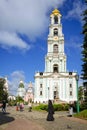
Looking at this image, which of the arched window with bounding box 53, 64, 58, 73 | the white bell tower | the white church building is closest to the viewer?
the white church building

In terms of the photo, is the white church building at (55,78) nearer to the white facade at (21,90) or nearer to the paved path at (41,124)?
the white facade at (21,90)

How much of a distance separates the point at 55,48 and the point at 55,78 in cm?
1002

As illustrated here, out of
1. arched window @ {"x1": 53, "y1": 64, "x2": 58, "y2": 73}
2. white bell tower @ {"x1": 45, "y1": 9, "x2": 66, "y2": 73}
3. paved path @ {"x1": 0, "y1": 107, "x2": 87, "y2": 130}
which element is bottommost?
paved path @ {"x1": 0, "y1": 107, "x2": 87, "y2": 130}

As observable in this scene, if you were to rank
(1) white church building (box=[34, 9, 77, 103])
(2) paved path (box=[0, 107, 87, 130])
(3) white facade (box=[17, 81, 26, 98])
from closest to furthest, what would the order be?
1. (2) paved path (box=[0, 107, 87, 130])
2. (1) white church building (box=[34, 9, 77, 103])
3. (3) white facade (box=[17, 81, 26, 98])

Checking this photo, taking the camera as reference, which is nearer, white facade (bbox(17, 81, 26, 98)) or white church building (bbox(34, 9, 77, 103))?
white church building (bbox(34, 9, 77, 103))

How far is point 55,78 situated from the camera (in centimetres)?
7744

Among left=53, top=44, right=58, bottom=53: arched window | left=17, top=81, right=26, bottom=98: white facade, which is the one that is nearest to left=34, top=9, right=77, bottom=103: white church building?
left=53, top=44, right=58, bottom=53: arched window

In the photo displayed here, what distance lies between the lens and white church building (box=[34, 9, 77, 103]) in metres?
75.7

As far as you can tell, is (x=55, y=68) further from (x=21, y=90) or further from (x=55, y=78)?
(x=21, y=90)

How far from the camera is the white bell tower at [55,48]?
255ft

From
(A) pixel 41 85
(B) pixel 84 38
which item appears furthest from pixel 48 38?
(B) pixel 84 38

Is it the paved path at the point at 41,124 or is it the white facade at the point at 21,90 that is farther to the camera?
the white facade at the point at 21,90

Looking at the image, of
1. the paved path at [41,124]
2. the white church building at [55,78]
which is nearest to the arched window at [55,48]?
the white church building at [55,78]

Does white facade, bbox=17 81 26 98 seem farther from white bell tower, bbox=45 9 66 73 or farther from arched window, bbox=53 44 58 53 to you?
arched window, bbox=53 44 58 53
